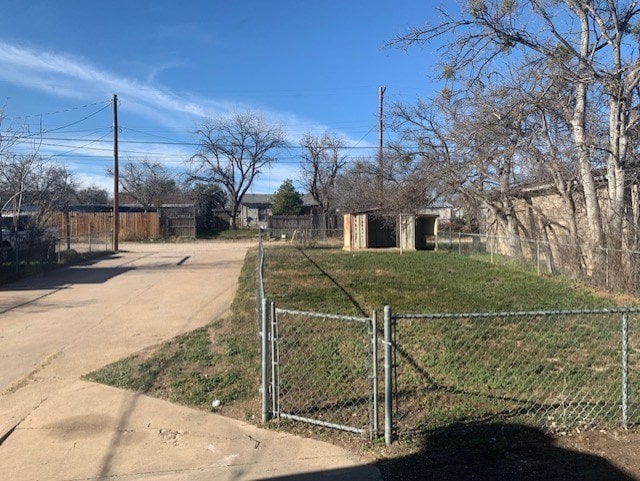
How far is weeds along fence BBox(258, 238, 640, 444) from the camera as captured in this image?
446 cm

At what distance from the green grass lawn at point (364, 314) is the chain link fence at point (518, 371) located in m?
0.03

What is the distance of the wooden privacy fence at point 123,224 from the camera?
1668 inches

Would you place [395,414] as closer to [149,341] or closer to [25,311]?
[149,341]

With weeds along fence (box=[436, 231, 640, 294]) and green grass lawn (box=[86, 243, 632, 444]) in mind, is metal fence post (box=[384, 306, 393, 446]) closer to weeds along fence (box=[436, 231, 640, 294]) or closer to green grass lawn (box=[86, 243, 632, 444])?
green grass lawn (box=[86, 243, 632, 444])

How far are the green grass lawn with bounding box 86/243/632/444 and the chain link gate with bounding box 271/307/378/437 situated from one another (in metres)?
0.23

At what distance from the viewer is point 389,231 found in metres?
29.5

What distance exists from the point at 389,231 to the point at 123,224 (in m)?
24.5

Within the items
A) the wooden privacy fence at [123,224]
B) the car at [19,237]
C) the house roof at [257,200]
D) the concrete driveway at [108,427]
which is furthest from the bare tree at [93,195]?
the concrete driveway at [108,427]

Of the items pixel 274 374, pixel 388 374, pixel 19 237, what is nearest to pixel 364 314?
pixel 274 374

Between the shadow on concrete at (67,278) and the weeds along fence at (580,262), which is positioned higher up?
the weeds along fence at (580,262)

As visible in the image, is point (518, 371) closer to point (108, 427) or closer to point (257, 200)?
point (108, 427)

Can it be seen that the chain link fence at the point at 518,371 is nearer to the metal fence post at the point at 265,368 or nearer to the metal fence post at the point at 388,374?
the metal fence post at the point at 388,374

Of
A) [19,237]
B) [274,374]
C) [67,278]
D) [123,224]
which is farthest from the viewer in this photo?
[123,224]

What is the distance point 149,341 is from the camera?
26.2 feet
